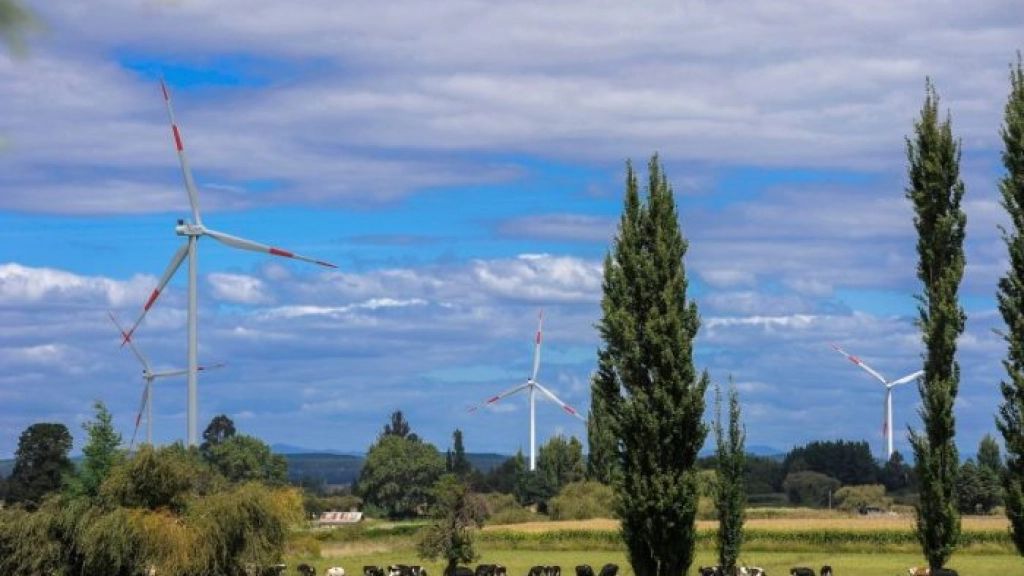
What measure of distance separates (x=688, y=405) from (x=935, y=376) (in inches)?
280

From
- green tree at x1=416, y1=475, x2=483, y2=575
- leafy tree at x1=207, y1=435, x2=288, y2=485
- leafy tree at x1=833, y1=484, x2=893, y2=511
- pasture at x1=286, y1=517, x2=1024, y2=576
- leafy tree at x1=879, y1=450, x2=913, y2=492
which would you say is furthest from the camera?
leafy tree at x1=879, y1=450, x2=913, y2=492

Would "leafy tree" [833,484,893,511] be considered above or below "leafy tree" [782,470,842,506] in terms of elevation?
below

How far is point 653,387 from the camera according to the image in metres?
36.9

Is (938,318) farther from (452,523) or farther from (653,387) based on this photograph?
(452,523)

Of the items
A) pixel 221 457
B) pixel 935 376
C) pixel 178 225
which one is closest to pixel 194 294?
pixel 178 225

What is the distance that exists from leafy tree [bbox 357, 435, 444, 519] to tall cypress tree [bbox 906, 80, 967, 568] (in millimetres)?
105476

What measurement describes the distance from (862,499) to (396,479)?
5168cm

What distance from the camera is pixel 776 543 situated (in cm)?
7012

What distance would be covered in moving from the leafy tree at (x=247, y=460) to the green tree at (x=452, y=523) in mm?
73936

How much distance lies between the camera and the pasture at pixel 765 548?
58688 mm

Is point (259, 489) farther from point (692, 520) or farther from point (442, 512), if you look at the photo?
point (442, 512)

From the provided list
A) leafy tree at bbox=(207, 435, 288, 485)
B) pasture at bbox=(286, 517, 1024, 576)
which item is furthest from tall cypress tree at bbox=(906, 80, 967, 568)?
Answer: leafy tree at bbox=(207, 435, 288, 485)

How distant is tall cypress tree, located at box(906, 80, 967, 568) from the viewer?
37250 millimetres

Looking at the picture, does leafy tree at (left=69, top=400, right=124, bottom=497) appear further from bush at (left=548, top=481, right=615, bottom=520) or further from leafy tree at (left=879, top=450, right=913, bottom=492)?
leafy tree at (left=879, top=450, right=913, bottom=492)
